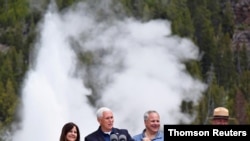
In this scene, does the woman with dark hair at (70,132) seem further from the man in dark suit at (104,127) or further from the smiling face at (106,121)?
the smiling face at (106,121)

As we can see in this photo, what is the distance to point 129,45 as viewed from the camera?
403 ft

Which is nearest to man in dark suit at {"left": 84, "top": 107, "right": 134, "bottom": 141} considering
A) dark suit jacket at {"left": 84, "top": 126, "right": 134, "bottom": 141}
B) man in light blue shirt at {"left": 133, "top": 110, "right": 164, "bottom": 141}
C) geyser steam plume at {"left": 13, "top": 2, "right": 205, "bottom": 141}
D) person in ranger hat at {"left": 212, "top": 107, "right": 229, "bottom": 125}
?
dark suit jacket at {"left": 84, "top": 126, "right": 134, "bottom": 141}

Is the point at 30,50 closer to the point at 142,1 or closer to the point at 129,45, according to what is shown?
the point at 129,45

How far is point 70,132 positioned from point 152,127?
2.87 feet

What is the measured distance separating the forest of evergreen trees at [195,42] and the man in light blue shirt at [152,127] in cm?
8336

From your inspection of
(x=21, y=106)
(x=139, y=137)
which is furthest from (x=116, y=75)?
(x=139, y=137)

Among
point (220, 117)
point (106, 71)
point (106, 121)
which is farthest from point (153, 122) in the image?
point (106, 71)

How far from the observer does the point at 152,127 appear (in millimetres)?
11820

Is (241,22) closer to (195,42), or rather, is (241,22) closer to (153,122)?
(195,42)

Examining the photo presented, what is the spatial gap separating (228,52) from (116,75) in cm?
1976

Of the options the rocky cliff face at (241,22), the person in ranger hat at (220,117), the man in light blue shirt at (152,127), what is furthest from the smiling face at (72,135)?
the rocky cliff face at (241,22)

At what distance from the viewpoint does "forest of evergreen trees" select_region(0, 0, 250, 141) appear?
103 m

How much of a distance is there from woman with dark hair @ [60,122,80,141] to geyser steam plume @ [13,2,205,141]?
5327cm

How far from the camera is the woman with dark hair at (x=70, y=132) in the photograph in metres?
11.4
